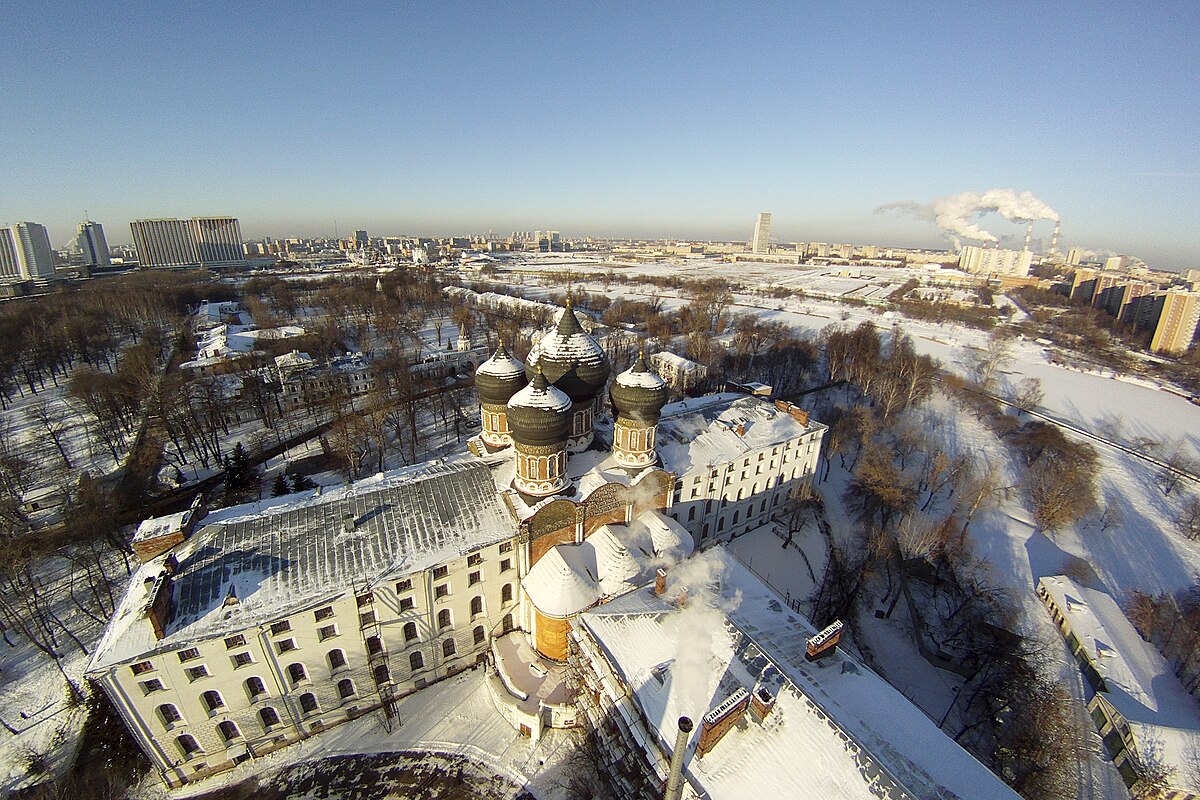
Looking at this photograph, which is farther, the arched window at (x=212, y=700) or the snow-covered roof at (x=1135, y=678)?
the arched window at (x=212, y=700)

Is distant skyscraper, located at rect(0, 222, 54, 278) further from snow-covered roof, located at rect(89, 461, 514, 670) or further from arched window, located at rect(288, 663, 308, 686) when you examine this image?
arched window, located at rect(288, 663, 308, 686)

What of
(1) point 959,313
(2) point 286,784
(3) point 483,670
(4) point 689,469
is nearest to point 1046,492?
(4) point 689,469

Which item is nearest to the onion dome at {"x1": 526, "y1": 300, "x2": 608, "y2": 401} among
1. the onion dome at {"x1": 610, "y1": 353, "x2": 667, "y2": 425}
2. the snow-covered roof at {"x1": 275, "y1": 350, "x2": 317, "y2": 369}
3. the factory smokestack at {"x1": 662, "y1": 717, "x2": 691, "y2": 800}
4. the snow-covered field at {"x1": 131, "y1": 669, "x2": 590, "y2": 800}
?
the onion dome at {"x1": 610, "y1": 353, "x2": 667, "y2": 425}

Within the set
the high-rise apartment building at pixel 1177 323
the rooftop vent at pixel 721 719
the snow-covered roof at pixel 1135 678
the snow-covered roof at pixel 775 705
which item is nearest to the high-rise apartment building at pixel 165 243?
the snow-covered roof at pixel 775 705

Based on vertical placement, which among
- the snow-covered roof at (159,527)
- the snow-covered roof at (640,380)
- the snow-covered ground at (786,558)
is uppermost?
the snow-covered roof at (640,380)

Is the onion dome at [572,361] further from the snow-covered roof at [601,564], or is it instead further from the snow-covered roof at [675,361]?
the snow-covered roof at [675,361]

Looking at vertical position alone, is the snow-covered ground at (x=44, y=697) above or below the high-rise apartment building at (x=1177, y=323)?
below

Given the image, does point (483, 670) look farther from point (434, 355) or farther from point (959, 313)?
point (959, 313)
